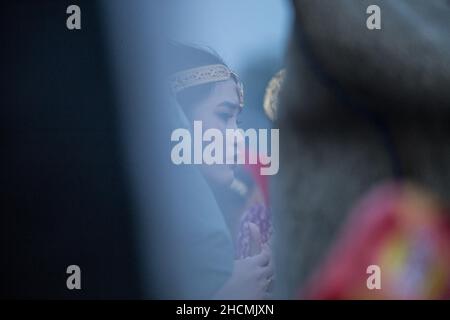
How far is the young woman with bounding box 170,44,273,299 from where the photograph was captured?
2.44 meters

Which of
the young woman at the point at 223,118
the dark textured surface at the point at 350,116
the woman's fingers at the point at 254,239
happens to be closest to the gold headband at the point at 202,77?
the young woman at the point at 223,118

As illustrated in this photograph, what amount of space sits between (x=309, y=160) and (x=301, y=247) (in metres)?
0.27

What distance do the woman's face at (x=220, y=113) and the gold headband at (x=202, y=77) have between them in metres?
0.02

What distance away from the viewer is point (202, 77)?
246 cm

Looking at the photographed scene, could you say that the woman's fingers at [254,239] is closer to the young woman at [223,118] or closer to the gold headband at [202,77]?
the young woman at [223,118]

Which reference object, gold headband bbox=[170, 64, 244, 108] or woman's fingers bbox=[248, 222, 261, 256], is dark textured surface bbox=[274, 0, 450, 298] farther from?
gold headband bbox=[170, 64, 244, 108]

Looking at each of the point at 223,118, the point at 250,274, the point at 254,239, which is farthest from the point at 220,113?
the point at 250,274

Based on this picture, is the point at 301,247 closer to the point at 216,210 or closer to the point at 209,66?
the point at 216,210

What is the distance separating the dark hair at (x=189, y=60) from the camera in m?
2.43

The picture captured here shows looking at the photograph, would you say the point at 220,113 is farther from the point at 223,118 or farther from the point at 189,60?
the point at 189,60

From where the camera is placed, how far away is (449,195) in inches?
96.9

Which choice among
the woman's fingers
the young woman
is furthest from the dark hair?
the woman's fingers

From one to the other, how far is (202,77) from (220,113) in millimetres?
124
